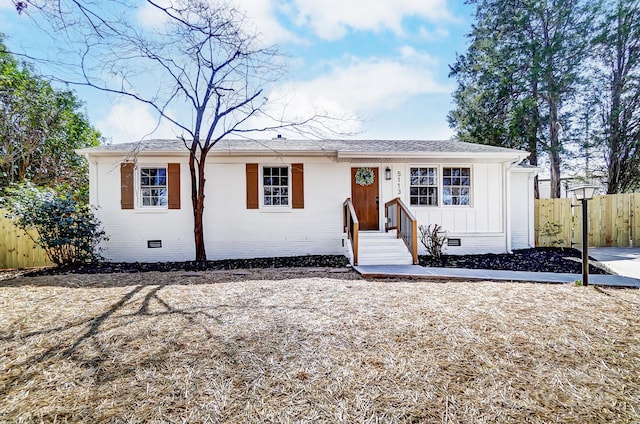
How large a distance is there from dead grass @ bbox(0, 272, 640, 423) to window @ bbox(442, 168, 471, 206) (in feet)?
15.0

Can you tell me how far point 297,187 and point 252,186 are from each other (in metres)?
1.24

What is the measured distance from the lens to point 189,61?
759cm

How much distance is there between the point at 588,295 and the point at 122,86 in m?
10.0

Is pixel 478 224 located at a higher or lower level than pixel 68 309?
higher

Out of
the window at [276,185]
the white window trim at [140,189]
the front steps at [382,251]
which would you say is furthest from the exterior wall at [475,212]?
the white window trim at [140,189]

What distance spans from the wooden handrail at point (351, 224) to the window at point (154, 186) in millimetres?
4950

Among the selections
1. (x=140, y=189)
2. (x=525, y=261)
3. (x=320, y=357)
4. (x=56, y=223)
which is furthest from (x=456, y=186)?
(x=56, y=223)

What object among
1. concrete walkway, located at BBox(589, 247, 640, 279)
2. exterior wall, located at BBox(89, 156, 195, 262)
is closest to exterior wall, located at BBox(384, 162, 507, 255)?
concrete walkway, located at BBox(589, 247, 640, 279)

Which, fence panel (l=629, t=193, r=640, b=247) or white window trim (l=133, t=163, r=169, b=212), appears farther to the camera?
fence panel (l=629, t=193, r=640, b=247)

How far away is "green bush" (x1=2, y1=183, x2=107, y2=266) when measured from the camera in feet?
22.0

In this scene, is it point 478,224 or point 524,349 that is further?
point 478,224

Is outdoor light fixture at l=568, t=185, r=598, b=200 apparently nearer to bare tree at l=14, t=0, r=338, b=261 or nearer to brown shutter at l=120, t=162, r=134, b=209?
bare tree at l=14, t=0, r=338, b=261

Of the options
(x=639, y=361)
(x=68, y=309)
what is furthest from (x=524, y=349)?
(x=68, y=309)

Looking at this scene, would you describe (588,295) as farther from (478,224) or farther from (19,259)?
(19,259)
